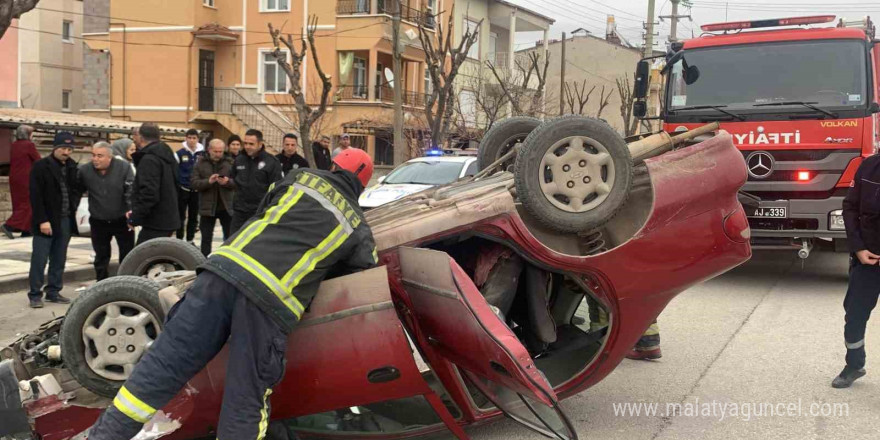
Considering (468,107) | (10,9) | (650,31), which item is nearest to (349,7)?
(468,107)

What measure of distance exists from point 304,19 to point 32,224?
81.4 feet

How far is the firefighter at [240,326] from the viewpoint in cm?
305

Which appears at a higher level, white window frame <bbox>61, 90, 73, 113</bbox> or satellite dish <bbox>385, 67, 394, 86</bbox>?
satellite dish <bbox>385, 67, 394, 86</bbox>

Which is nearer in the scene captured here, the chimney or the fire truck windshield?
the fire truck windshield

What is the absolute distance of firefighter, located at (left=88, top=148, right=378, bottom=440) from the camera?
10.0 feet

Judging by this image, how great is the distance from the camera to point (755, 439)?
164 inches

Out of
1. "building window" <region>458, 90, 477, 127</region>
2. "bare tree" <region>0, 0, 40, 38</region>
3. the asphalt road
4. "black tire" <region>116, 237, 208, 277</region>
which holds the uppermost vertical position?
"building window" <region>458, 90, 477, 127</region>

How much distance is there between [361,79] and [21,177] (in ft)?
81.6

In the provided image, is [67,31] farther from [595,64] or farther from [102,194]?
[102,194]

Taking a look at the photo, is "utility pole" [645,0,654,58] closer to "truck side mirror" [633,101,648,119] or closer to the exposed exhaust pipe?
"truck side mirror" [633,101,648,119]

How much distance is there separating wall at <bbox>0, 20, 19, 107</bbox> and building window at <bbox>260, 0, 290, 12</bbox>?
10.8 meters

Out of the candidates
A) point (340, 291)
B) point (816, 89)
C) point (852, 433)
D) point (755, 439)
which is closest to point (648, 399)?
point (755, 439)

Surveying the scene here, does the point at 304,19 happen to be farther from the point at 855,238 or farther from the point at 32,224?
the point at 855,238

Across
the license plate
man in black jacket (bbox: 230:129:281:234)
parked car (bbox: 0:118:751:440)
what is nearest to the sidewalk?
man in black jacket (bbox: 230:129:281:234)
